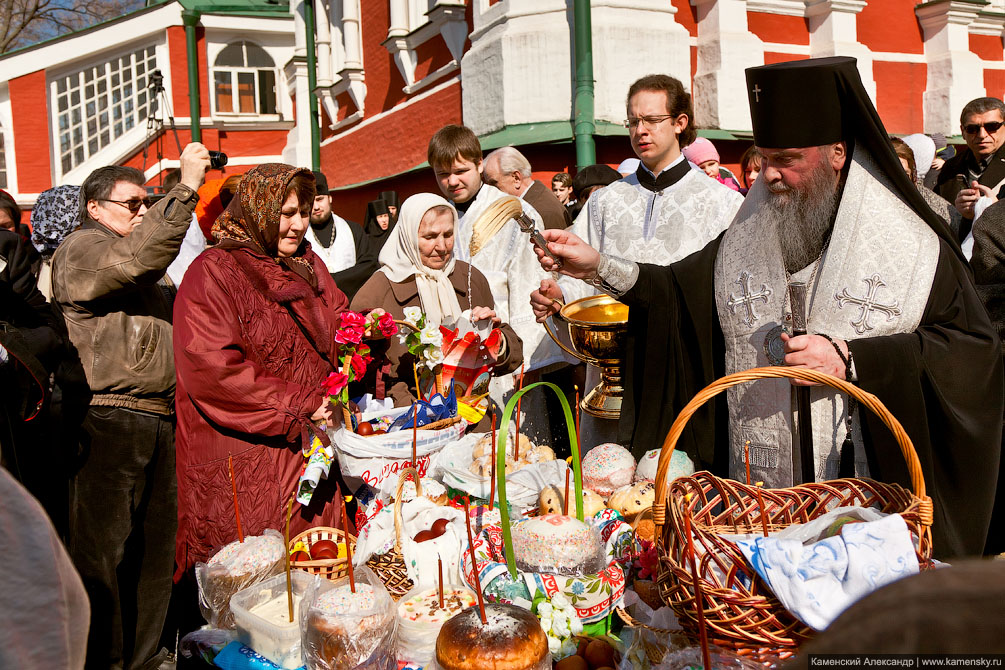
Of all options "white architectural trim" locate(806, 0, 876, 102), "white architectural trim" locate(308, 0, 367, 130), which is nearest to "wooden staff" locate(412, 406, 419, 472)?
"white architectural trim" locate(806, 0, 876, 102)

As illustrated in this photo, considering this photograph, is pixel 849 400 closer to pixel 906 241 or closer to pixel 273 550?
pixel 906 241

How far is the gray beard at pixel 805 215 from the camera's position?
285 cm

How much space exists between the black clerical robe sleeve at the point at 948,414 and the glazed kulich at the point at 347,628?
5.01 feet

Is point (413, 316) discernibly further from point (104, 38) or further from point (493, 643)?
point (104, 38)

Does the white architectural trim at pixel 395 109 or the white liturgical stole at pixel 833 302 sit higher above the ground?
the white architectural trim at pixel 395 109

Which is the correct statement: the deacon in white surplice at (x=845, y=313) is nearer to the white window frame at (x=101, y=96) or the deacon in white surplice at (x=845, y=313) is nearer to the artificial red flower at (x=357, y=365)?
the artificial red flower at (x=357, y=365)

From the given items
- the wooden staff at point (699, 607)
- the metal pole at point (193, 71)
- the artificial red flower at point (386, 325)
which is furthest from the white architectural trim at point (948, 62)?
the metal pole at point (193, 71)

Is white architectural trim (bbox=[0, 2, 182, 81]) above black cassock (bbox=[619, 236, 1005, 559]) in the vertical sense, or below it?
above

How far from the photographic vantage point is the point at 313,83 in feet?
57.5

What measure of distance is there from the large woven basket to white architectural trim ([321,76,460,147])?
898 centimetres

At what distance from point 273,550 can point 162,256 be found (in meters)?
1.71

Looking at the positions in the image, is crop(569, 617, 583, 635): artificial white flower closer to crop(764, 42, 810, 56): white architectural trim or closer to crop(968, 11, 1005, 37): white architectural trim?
crop(764, 42, 810, 56): white architectural trim

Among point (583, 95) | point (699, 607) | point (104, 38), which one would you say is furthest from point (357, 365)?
point (104, 38)

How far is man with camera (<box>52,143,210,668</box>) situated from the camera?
12.2 feet
